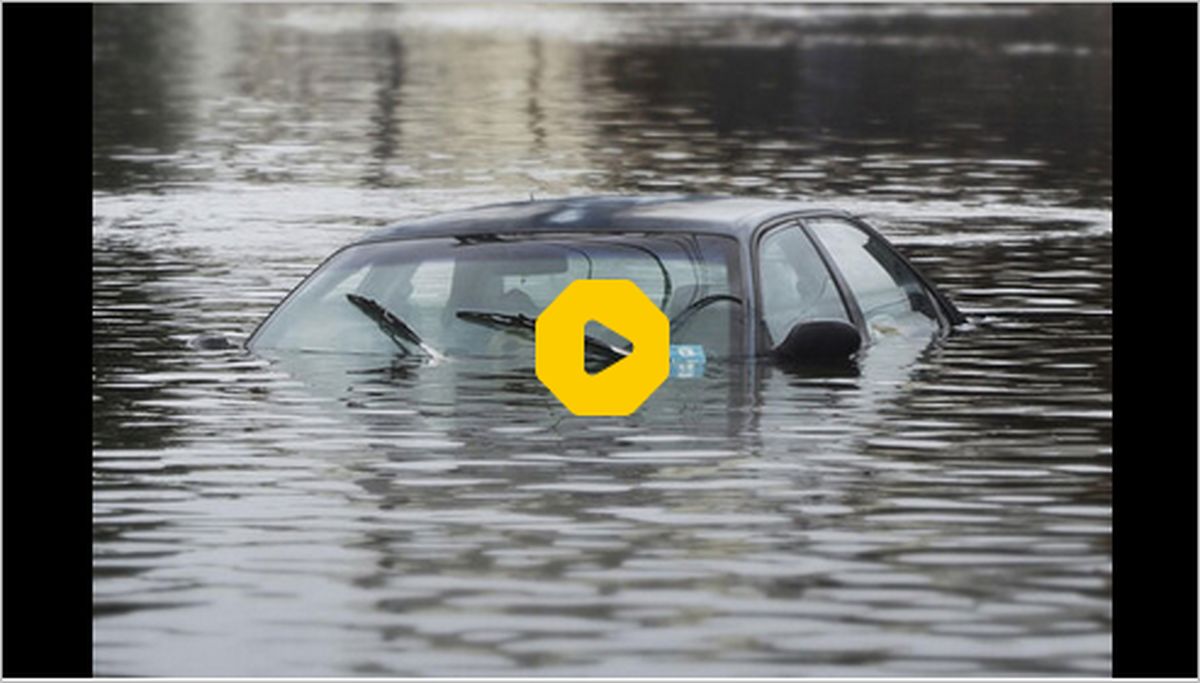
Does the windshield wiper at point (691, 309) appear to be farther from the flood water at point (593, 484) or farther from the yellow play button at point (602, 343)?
the flood water at point (593, 484)

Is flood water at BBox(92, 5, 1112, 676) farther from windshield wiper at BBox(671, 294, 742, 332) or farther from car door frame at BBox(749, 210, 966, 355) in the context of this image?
windshield wiper at BBox(671, 294, 742, 332)

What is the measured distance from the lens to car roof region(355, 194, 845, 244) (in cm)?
1762

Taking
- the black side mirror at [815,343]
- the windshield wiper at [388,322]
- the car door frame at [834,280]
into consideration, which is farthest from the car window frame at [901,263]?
the windshield wiper at [388,322]

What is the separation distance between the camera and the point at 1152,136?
109 feet

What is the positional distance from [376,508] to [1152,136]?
20.6 metres

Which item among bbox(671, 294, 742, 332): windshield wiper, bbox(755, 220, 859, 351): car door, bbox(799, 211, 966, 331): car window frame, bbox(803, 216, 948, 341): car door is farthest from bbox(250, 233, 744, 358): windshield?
bbox(803, 216, 948, 341): car door

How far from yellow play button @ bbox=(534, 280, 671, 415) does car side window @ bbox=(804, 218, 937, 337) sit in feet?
4.54

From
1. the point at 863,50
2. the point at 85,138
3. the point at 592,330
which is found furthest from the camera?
the point at 863,50

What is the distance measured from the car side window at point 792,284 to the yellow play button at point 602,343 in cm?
52

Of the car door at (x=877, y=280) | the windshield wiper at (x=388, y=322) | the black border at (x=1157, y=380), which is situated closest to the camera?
the black border at (x=1157, y=380)

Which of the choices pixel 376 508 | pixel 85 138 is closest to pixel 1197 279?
pixel 376 508

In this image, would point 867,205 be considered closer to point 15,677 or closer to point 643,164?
point 643,164

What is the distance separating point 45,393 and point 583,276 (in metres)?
2.36

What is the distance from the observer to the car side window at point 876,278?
18641mm
